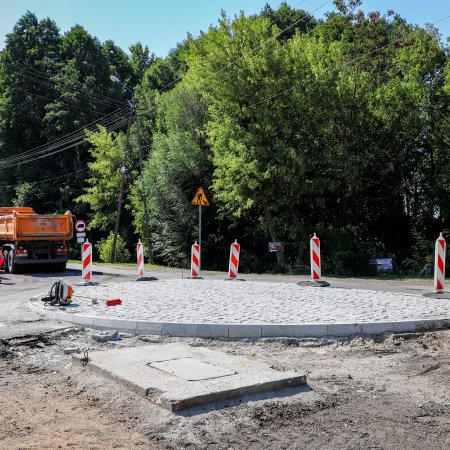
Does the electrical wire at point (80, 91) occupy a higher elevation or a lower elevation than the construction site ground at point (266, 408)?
higher

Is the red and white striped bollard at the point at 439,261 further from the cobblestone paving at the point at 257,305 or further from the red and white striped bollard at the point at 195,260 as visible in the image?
the red and white striped bollard at the point at 195,260

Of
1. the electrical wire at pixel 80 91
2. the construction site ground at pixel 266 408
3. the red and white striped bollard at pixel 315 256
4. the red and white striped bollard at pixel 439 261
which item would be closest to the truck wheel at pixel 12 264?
the red and white striped bollard at pixel 315 256

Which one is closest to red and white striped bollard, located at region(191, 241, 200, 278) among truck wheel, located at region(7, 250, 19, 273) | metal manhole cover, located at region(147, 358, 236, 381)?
truck wheel, located at region(7, 250, 19, 273)

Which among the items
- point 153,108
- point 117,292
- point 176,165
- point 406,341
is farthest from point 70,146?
point 406,341

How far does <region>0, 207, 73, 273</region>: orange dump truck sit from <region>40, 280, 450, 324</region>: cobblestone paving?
8.47m

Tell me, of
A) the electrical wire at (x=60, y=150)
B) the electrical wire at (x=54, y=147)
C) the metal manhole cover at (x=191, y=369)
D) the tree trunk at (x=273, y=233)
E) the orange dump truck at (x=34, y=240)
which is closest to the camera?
the metal manhole cover at (x=191, y=369)

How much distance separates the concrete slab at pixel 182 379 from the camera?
15.3 feet

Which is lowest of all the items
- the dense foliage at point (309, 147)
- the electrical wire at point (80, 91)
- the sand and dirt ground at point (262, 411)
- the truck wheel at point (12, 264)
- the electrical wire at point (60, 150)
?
the sand and dirt ground at point (262, 411)

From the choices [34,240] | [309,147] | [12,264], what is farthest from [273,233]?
[12,264]

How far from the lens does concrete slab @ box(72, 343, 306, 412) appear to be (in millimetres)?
4668

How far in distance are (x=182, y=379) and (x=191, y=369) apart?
392 millimetres

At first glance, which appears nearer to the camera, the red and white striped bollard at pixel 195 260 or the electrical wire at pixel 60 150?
the red and white striped bollard at pixel 195 260

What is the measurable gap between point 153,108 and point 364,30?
1733 centimetres

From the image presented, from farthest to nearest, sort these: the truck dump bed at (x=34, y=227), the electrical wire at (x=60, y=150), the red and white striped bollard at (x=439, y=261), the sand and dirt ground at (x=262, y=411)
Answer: the electrical wire at (x=60, y=150) → the truck dump bed at (x=34, y=227) → the red and white striped bollard at (x=439, y=261) → the sand and dirt ground at (x=262, y=411)
